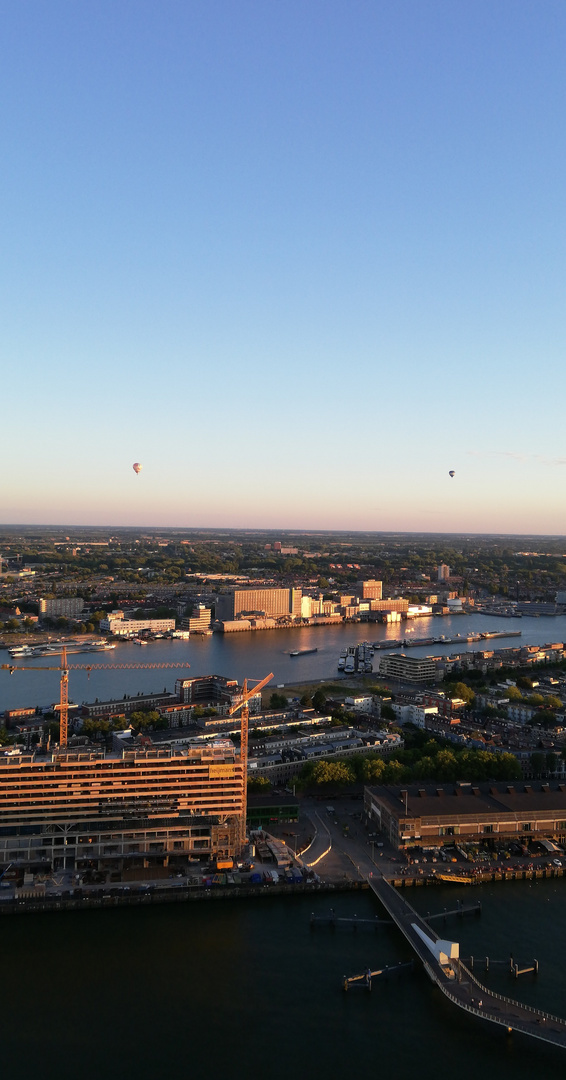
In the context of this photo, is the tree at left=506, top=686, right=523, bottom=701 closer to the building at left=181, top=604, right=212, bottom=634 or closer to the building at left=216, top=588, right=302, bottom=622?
the building at left=181, top=604, right=212, bottom=634

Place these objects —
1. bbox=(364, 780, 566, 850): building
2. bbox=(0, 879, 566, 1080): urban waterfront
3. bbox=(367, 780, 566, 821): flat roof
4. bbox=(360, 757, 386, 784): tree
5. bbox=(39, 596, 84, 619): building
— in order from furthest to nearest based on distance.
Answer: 1. bbox=(39, 596, 84, 619): building
2. bbox=(360, 757, 386, 784): tree
3. bbox=(367, 780, 566, 821): flat roof
4. bbox=(364, 780, 566, 850): building
5. bbox=(0, 879, 566, 1080): urban waterfront

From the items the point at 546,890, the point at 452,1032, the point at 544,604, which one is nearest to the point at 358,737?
the point at 546,890

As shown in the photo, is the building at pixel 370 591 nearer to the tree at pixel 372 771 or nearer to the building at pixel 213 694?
the building at pixel 213 694

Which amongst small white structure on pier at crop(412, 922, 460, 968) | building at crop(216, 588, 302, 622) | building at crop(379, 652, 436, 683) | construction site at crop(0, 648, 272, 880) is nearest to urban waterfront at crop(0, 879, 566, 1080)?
small white structure on pier at crop(412, 922, 460, 968)

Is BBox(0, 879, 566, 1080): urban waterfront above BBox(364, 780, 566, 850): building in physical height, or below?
below

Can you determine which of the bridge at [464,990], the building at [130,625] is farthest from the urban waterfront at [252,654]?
the bridge at [464,990]

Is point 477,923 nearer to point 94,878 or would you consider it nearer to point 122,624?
point 94,878
